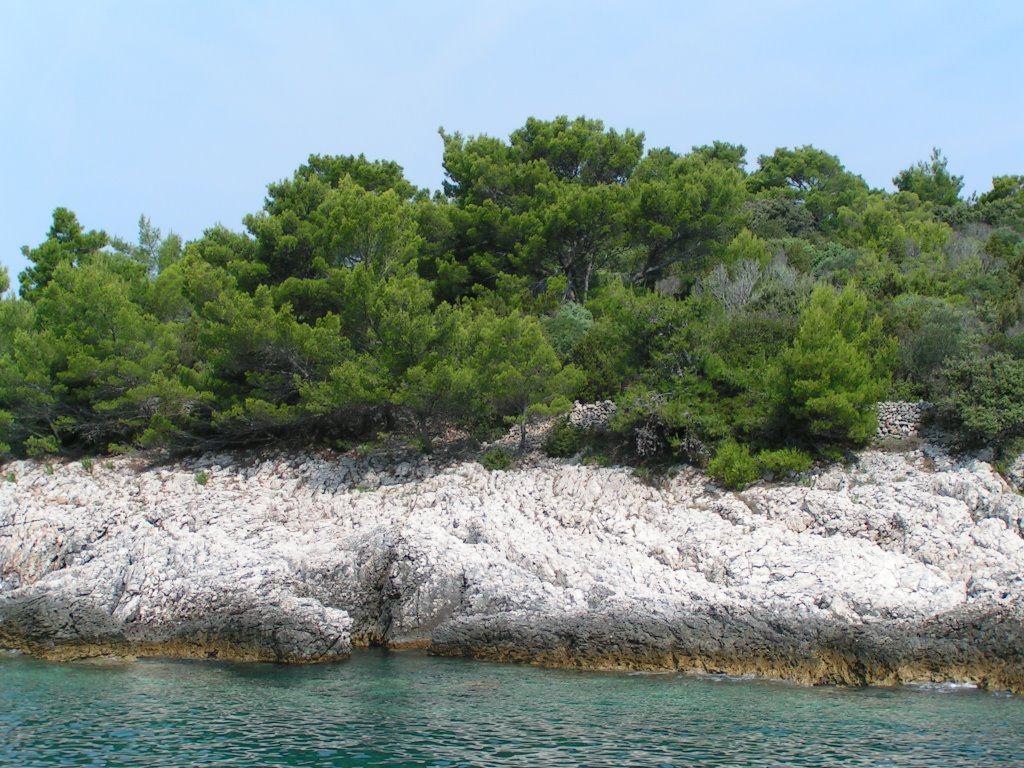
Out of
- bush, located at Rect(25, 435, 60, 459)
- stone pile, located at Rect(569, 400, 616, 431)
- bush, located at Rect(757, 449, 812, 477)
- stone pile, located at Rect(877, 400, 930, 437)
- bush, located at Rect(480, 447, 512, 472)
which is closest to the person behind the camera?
bush, located at Rect(757, 449, 812, 477)

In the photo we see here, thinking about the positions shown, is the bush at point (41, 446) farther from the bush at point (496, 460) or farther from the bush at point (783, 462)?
the bush at point (783, 462)

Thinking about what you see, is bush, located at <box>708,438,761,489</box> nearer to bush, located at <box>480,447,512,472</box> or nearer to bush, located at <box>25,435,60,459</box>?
bush, located at <box>480,447,512,472</box>

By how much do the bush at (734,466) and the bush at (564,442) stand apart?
3664mm

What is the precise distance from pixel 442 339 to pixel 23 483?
11.6m

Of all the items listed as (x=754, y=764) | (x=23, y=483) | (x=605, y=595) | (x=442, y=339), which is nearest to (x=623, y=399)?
(x=442, y=339)

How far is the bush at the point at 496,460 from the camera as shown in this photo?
73.5 ft

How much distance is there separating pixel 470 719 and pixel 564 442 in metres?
11.2

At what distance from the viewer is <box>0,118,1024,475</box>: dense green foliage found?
Answer: 21.3 m

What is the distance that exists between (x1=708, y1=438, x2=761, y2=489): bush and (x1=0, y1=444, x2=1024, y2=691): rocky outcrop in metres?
0.35

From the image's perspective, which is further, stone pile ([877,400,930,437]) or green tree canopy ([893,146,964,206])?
green tree canopy ([893,146,964,206])

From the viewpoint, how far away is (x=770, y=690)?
14047 mm

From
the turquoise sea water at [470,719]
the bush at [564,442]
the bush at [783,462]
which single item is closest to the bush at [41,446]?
the turquoise sea water at [470,719]

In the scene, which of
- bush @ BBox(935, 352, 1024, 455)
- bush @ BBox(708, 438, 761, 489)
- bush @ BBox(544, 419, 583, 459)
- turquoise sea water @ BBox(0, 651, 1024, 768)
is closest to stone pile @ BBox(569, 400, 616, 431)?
bush @ BBox(544, 419, 583, 459)

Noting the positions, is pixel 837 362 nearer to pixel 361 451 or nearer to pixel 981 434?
pixel 981 434
